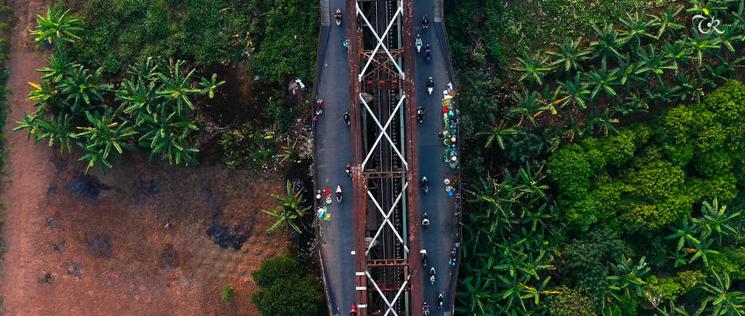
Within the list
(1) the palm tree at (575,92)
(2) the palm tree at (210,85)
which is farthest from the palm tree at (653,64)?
(2) the palm tree at (210,85)

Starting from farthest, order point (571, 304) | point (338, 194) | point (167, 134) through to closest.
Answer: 1. point (167, 134)
2. point (338, 194)
3. point (571, 304)

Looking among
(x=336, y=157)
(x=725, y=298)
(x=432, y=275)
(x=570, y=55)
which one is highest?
(x=570, y=55)

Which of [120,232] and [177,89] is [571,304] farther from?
[120,232]

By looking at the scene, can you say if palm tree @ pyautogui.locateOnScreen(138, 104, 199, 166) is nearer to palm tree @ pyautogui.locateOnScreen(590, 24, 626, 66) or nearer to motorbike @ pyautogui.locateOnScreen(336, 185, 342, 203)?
motorbike @ pyautogui.locateOnScreen(336, 185, 342, 203)

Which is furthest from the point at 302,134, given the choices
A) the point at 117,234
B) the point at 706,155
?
the point at 706,155

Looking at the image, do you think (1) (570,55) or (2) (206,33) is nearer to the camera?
(1) (570,55)

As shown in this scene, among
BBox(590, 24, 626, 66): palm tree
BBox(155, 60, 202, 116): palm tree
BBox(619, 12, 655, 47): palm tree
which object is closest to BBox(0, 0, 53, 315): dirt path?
BBox(155, 60, 202, 116): palm tree

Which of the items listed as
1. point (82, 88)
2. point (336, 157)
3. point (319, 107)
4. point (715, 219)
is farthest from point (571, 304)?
point (82, 88)

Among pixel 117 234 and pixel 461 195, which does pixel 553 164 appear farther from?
pixel 117 234
